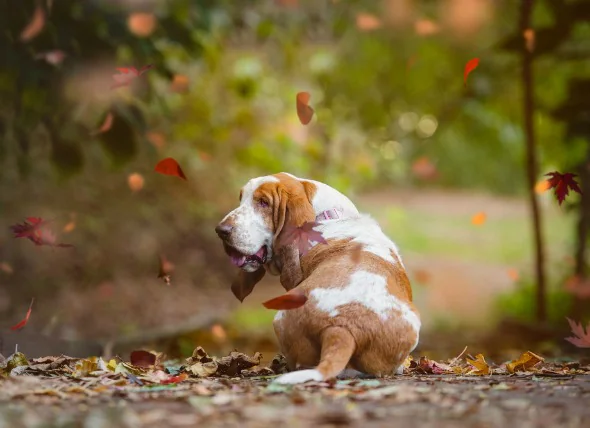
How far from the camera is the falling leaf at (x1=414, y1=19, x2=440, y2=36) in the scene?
420 inches

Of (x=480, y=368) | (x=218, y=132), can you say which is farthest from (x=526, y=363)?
(x=218, y=132)

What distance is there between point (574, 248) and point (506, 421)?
705 centimetres

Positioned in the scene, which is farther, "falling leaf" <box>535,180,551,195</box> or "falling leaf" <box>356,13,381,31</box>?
"falling leaf" <box>356,13,381,31</box>

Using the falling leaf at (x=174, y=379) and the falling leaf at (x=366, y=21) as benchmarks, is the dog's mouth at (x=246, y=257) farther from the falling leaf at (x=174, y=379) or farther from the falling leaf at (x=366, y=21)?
the falling leaf at (x=366, y=21)

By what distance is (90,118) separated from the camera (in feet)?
35.5

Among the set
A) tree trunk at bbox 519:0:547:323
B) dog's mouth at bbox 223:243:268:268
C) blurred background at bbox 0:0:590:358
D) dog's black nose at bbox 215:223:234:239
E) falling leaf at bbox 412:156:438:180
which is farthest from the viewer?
falling leaf at bbox 412:156:438:180

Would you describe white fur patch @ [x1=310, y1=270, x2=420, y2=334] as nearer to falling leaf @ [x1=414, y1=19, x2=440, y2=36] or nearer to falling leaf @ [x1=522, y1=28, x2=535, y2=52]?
falling leaf @ [x1=522, y1=28, x2=535, y2=52]

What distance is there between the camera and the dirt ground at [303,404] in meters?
2.94

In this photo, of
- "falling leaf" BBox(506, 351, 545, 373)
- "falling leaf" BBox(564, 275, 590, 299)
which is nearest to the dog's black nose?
"falling leaf" BBox(506, 351, 545, 373)

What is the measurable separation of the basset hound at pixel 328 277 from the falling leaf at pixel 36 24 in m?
2.91

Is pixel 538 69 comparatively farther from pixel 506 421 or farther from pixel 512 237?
pixel 512 237

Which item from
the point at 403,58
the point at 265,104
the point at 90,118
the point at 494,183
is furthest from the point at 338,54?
the point at 494,183

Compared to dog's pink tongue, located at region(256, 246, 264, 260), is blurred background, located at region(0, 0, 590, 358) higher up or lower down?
higher up

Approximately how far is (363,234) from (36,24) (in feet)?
11.5
